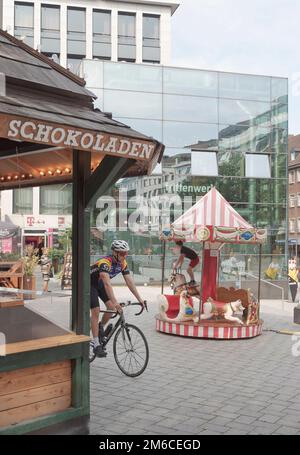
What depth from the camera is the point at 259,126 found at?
26906 mm

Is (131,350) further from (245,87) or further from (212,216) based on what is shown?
(245,87)

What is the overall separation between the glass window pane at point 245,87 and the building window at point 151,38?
18.1 metres

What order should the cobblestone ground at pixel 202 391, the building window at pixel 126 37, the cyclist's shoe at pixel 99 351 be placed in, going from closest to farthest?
the cobblestone ground at pixel 202 391
the cyclist's shoe at pixel 99 351
the building window at pixel 126 37

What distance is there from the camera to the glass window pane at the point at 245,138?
86.7 feet

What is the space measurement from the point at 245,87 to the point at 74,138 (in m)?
23.6

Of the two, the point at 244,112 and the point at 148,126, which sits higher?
the point at 244,112

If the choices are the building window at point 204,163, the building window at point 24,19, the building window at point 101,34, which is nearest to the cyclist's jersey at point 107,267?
the building window at point 204,163

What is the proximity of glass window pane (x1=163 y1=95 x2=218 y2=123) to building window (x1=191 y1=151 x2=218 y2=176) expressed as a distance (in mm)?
1630

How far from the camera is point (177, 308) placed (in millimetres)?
11453

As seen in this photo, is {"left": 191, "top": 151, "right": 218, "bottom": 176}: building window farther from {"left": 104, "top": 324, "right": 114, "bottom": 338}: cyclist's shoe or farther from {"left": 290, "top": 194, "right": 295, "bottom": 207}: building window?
{"left": 290, "top": 194, "right": 295, "bottom": 207}: building window

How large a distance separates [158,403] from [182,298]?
4876 millimetres

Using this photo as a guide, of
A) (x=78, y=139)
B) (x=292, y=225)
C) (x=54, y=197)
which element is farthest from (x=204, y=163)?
→ (x=292, y=225)

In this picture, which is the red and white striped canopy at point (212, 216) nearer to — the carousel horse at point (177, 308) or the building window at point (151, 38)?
the carousel horse at point (177, 308)
